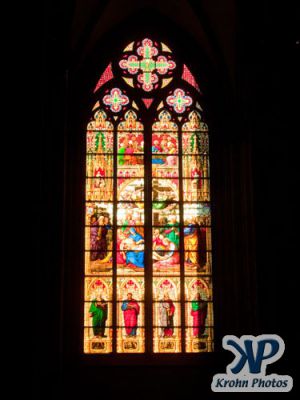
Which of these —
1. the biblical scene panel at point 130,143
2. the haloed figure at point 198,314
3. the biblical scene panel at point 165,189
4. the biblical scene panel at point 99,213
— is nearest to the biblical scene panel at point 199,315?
the haloed figure at point 198,314

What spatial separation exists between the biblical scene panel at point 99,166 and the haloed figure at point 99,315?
64.6 inches

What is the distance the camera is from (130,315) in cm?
966

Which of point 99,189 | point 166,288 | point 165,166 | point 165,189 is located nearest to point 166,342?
point 166,288

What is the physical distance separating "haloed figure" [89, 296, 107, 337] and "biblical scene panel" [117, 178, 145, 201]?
1.38m

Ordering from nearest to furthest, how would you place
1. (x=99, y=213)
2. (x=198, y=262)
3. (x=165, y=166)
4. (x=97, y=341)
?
1. (x=97, y=341)
2. (x=198, y=262)
3. (x=99, y=213)
4. (x=165, y=166)

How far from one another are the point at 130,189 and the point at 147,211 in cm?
37

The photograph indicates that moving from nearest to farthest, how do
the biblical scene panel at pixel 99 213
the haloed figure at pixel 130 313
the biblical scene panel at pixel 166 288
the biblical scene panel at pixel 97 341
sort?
1. the biblical scene panel at pixel 97 341
2. the haloed figure at pixel 130 313
3. the biblical scene panel at pixel 166 288
4. the biblical scene panel at pixel 99 213

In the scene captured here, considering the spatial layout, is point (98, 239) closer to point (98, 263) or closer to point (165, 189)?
point (98, 263)

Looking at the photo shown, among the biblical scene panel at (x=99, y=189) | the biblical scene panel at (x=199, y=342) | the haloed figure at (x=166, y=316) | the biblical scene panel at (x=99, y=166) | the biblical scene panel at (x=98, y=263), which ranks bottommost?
the biblical scene panel at (x=199, y=342)

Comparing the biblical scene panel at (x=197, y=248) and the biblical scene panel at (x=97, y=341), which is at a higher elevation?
the biblical scene panel at (x=197, y=248)

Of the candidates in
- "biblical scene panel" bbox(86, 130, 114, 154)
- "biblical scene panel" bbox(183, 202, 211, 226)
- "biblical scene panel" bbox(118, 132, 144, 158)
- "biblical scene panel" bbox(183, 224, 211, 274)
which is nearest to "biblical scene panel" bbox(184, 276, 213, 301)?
"biblical scene panel" bbox(183, 224, 211, 274)

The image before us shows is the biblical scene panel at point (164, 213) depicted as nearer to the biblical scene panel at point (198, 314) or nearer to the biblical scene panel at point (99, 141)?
the biblical scene panel at point (198, 314)

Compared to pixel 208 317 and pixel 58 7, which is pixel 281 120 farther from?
pixel 208 317

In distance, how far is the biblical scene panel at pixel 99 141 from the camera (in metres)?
10.3
